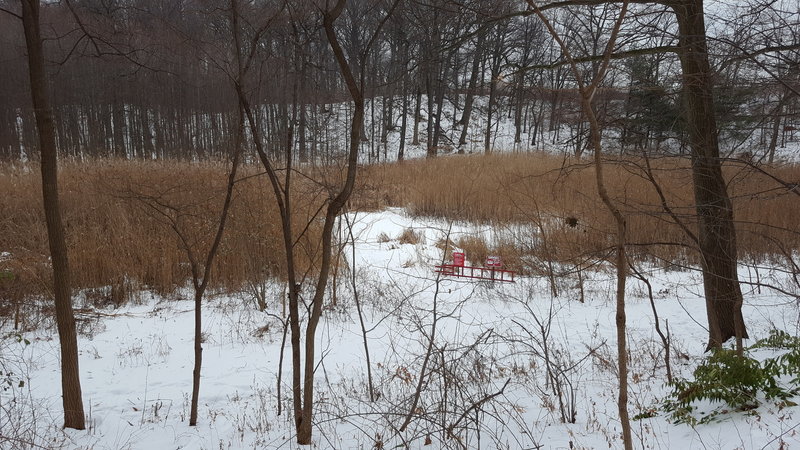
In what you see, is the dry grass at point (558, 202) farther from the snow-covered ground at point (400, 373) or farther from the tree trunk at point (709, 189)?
the tree trunk at point (709, 189)

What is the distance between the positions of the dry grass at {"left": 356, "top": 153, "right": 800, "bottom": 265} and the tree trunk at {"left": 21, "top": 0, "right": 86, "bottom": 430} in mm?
4222

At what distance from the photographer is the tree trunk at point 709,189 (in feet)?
12.3

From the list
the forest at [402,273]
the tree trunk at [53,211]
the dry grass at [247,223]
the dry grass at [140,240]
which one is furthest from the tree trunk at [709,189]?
the tree trunk at [53,211]

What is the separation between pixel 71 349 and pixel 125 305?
10.3ft

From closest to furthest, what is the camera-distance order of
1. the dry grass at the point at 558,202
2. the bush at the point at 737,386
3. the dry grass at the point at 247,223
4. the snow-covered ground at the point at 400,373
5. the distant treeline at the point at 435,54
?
the bush at the point at 737,386
the snow-covered ground at the point at 400,373
the distant treeline at the point at 435,54
the dry grass at the point at 247,223
the dry grass at the point at 558,202

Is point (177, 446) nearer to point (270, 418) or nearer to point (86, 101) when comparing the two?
point (270, 418)

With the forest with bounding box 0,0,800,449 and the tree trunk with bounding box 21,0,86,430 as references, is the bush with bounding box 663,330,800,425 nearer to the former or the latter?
the forest with bounding box 0,0,800,449

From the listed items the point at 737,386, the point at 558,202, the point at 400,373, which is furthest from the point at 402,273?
the point at 558,202

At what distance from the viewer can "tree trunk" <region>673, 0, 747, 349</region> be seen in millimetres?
3740

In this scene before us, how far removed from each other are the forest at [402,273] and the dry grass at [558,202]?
0.10 meters

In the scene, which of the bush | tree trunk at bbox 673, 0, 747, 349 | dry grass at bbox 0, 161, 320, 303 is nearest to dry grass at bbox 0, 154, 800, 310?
dry grass at bbox 0, 161, 320, 303

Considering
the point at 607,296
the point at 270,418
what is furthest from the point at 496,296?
the point at 270,418

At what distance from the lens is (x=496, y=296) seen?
5.82 m

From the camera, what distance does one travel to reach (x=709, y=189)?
397 centimetres
